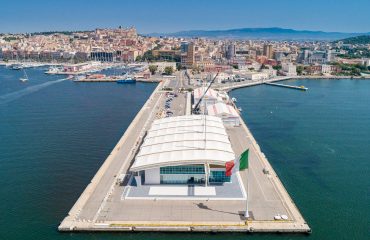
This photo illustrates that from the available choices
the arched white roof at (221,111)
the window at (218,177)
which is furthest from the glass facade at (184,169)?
the arched white roof at (221,111)

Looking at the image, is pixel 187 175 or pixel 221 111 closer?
pixel 187 175

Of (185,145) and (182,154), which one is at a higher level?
(185,145)

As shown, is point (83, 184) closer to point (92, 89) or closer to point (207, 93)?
point (207, 93)

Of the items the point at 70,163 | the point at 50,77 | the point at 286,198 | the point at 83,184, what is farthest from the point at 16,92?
the point at 286,198

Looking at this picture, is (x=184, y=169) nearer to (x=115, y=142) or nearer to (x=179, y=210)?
(x=179, y=210)

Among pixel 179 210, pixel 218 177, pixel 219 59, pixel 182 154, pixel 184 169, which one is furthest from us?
pixel 219 59

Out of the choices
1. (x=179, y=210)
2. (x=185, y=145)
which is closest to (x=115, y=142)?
(x=185, y=145)

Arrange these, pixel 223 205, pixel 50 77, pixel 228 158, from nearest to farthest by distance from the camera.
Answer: pixel 223 205 → pixel 228 158 → pixel 50 77
